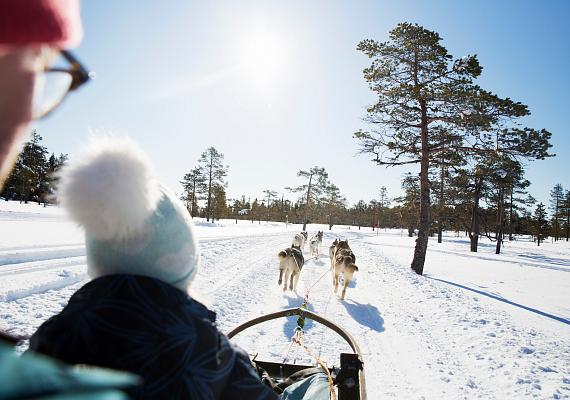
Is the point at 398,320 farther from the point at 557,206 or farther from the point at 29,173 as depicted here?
the point at 557,206

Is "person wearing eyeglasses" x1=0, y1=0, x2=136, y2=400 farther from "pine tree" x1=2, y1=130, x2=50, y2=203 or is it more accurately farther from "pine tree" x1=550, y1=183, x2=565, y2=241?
"pine tree" x1=550, y1=183, x2=565, y2=241

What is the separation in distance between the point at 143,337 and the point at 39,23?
2.70ft

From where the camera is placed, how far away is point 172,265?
1.19 m

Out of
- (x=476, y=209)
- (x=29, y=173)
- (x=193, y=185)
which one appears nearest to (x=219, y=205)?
(x=193, y=185)

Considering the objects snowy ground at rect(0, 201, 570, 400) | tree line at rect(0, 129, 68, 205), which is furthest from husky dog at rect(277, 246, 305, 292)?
tree line at rect(0, 129, 68, 205)

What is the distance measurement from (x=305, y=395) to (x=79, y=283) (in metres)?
6.22

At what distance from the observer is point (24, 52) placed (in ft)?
2.03

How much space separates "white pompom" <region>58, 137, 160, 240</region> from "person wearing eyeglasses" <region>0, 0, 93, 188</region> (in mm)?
298

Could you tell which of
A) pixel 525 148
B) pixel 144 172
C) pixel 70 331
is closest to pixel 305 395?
pixel 70 331

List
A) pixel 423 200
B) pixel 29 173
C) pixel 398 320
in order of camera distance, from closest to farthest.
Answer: pixel 398 320 → pixel 423 200 → pixel 29 173

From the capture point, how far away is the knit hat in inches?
39.9

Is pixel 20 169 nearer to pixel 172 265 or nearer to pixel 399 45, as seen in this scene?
pixel 399 45

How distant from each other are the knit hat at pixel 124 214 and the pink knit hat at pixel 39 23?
41cm

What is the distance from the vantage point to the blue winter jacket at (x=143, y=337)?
875 mm
